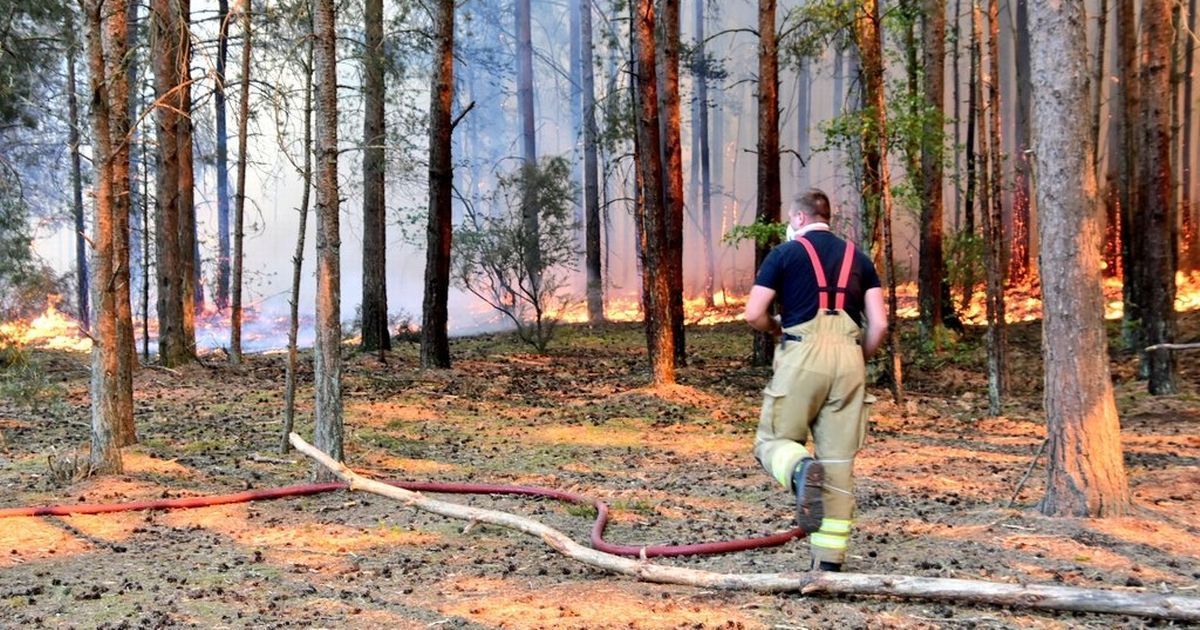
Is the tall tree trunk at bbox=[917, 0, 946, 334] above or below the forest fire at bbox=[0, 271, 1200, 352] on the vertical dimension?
above

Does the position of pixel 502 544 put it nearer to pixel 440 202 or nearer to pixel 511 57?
pixel 440 202

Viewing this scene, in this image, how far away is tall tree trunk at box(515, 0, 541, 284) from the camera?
20.2m

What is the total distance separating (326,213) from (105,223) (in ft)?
5.85

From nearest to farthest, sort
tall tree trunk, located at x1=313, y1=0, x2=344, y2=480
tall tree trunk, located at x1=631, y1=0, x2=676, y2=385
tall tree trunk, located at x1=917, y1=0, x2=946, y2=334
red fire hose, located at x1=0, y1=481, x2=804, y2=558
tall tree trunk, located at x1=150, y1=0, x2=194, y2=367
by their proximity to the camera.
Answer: red fire hose, located at x1=0, y1=481, x2=804, y2=558 → tall tree trunk, located at x1=313, y1=0, x2=344, y2=480 → tall tree trunk, located at x1=631, y1=0, x2=676, y2=385 → tall tree trunk, located at x1=150, y1=0, x2=194, y2=367 → tall tree trunk, located at x1=917, y1=0, x2=946, y2=334

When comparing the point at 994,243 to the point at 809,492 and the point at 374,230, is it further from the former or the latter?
the point at 374,230

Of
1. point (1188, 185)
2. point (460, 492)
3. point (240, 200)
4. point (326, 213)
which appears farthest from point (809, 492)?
point (1188, 185)

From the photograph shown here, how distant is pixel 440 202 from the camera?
14242mm

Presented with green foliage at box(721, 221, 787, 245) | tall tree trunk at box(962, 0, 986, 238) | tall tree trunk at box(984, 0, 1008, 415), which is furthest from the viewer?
green foliage at box(721, 221, 787, 245)

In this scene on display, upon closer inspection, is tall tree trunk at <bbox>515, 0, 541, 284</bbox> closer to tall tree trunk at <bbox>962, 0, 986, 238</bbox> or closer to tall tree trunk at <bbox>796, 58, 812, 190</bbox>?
tall tree trunk at <bbox>962, 0, 986, 238</bbox>

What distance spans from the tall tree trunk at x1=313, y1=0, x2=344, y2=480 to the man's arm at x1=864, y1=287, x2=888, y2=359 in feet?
13.6

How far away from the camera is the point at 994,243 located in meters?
10.5

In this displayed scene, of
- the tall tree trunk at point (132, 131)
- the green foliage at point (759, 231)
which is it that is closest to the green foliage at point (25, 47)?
the tall tree trunk at point (132, 131)

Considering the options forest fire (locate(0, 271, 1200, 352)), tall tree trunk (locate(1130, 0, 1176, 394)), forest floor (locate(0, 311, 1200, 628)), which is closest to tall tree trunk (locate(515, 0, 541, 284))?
forest fire (locate(0, 271, 1200, 352))

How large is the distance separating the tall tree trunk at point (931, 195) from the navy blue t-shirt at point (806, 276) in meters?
11.3
